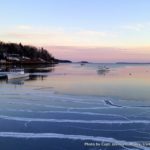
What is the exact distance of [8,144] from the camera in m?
10.7

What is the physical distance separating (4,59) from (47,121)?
389ft

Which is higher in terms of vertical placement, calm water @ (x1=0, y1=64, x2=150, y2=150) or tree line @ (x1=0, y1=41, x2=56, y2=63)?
tree line @ (x1=0, y1=41, x2=56, y2=63)

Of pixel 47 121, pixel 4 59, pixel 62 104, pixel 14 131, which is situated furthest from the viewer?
pixel 4 59

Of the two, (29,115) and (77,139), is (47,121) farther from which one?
(77,139)

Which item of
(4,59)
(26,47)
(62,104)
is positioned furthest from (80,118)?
(26,47)

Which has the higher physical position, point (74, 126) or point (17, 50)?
point (17, 50)

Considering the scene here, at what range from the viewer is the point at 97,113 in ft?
53.1

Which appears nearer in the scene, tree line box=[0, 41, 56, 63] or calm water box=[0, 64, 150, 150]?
calm water box=[0, 64, 150, 150]

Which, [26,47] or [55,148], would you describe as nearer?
[55,148]

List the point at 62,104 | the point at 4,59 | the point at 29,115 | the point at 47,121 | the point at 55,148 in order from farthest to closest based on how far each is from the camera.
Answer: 1. the point at 4,59
2. the point at 62,104
3. the point at 29,115
4. the point at 47,121
5. the point at 55,148

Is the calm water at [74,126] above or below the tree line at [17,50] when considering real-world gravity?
below

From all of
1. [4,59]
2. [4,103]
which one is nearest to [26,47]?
[4,59]

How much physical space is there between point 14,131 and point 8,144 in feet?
5.54

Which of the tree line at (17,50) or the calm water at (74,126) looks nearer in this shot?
the calm water at (74,126)
